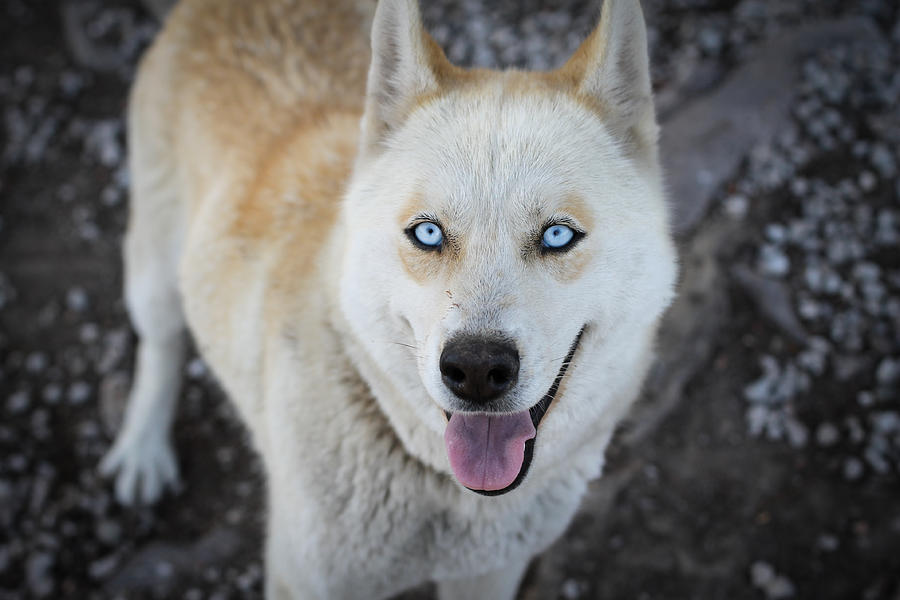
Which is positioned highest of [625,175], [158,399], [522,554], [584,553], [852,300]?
[625,175]

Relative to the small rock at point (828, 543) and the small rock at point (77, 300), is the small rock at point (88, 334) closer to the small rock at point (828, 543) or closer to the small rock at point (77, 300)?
the small rock at point (77, 300)

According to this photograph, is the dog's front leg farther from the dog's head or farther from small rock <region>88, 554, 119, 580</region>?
small rock <region>88, 554, 119, 580</region>

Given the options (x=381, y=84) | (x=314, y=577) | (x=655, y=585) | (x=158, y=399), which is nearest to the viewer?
(x=381, y=84)

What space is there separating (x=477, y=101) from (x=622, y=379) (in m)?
0.90

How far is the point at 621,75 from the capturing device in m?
1.91

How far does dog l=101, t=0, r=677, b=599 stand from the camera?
67.6 inches

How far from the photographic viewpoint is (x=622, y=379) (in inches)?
80.6

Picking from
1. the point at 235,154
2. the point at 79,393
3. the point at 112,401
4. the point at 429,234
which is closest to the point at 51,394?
the point at 79,393

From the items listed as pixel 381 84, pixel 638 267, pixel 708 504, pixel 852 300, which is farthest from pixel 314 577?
pixel 852 300

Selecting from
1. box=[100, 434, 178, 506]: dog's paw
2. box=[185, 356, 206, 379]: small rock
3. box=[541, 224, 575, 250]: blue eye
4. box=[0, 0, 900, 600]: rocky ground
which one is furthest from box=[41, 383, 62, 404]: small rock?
box=[541, 224, 575, 250]: blue eye

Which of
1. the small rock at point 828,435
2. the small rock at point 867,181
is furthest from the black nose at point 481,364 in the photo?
the small rock at point 867,181

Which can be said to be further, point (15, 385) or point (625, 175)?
point (15, 385)

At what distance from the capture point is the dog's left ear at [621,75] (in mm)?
1810

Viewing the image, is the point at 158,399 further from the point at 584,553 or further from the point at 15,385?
the point at 584,553
